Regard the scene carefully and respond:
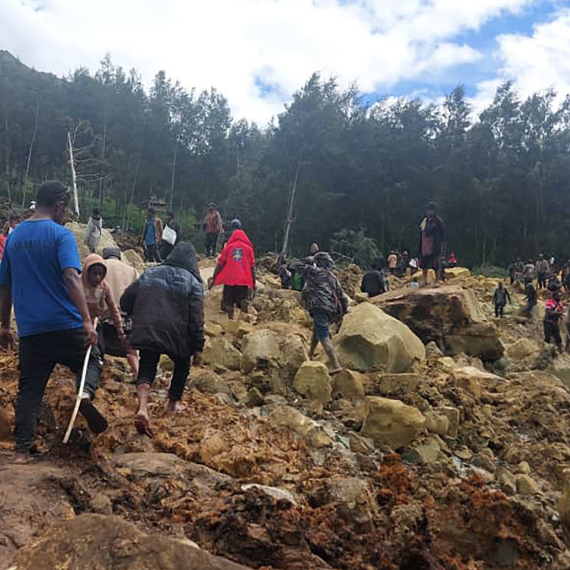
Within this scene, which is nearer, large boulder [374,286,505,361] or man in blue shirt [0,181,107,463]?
man in blue shirt [0,181,107,463]

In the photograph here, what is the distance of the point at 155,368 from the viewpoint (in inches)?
167

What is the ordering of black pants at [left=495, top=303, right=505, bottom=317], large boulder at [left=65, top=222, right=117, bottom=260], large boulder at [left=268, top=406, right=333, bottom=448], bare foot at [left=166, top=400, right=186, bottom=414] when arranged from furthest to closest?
black pants at [left=495, top=303, right=505, bottom=317]
large boulder at [left=65, top=222, right=117, bottom=260]
large boulder at [left=268, top=406, right=333, bottom=448]
bare foot at [left=166, top=400, right=186, bottom=414]

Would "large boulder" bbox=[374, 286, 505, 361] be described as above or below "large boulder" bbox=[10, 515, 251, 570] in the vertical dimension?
above

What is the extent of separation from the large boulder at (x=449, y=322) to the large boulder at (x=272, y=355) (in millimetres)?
3424

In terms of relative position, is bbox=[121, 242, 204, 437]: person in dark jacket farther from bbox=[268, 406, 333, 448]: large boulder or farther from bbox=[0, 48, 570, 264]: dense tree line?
bbox=[0, 48, 570, 264]: dense tree line

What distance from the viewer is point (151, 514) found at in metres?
2.76

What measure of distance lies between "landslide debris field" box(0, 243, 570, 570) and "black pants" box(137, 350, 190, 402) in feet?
0.76

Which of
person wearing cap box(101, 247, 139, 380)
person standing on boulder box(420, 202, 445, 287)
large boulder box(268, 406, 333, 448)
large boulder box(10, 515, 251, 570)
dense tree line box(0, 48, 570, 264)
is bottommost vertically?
large boulder box(268, 406, 333, 448)

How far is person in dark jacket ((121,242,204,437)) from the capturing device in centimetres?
405

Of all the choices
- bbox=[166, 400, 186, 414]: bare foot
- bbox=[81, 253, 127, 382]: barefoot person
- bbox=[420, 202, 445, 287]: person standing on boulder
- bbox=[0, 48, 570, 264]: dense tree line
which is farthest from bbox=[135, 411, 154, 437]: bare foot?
bbox=[0, 48, 570, 264]: dense tree line

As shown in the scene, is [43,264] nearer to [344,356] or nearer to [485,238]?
[344,356]

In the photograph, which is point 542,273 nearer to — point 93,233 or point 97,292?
point 93,233

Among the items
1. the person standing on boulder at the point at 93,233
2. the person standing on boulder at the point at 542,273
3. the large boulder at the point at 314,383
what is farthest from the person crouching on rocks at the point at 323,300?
the person standing on boulder at the point at 542,273

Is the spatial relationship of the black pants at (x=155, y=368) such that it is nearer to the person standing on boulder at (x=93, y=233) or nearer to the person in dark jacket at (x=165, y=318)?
the person in dark jacket at (x=165, y=318)
